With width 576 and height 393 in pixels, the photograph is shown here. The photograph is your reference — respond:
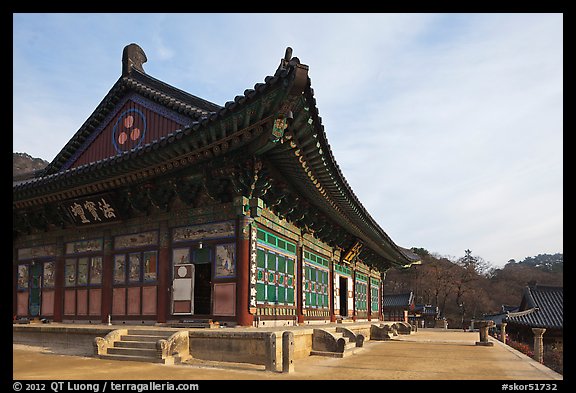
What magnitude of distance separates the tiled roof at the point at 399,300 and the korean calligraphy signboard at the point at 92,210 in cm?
5118

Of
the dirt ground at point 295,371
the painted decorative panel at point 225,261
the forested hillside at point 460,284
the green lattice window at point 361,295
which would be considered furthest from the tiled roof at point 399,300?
the painted decorative panel at point 225,261

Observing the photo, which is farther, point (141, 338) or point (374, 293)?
point (374, 293)

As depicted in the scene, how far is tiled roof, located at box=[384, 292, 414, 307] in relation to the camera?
62.2 meters

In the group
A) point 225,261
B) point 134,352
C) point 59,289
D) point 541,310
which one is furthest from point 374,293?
point 134,352

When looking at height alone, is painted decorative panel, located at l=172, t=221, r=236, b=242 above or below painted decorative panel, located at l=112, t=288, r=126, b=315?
above

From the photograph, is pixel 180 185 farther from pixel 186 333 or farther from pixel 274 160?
pixel 186 333

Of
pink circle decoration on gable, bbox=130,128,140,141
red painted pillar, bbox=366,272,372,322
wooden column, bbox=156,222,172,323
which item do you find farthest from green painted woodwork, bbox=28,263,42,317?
red painted pillar, bbox=366,272,372,322

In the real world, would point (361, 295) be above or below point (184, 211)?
below

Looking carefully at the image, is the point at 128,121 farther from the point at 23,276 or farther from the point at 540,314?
the point at 540,314

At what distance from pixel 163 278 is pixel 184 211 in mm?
2202

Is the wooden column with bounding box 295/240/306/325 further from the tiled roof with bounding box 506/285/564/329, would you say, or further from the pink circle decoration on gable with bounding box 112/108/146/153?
the tiled roof with bounding box 506/285/564/329

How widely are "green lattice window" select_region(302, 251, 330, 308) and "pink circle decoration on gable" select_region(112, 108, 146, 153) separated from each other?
7.77 meters

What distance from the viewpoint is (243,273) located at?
13508 millimetres
